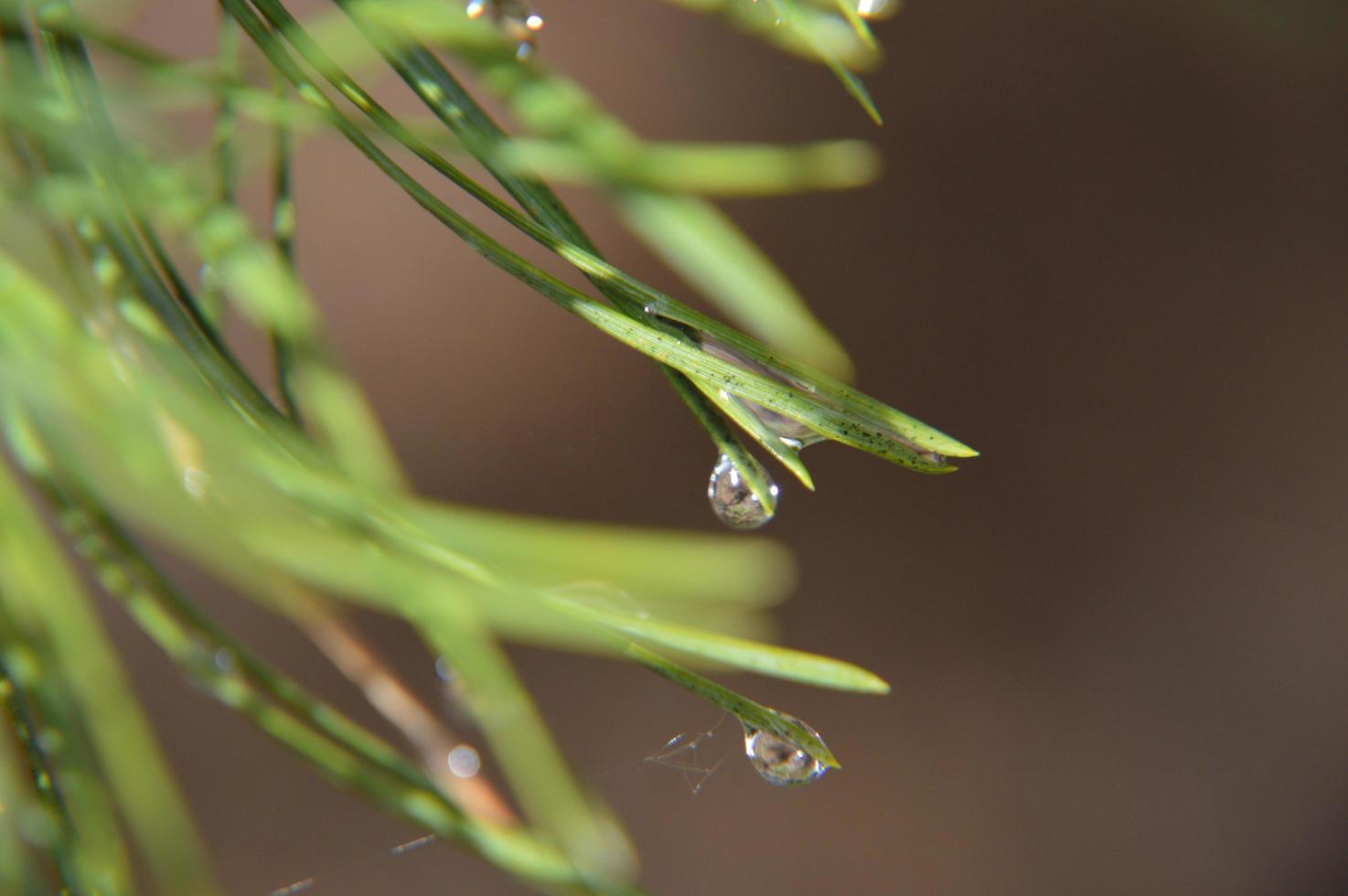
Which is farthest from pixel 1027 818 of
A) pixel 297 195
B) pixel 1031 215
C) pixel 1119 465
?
pixel 297 195

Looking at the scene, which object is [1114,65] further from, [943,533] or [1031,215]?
[943,533]

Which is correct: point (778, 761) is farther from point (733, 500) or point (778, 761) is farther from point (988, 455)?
point (988, 455)

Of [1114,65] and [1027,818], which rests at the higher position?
[1114,65]

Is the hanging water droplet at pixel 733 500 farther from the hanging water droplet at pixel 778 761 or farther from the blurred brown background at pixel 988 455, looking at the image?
the blurred brown background at pixel 988 455

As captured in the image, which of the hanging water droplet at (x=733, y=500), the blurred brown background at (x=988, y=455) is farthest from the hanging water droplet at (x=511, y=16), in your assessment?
the blurred brown background at (x=988, y=455)

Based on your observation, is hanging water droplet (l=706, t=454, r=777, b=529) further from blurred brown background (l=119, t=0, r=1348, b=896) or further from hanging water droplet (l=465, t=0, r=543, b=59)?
blurred brown background (l=119, t=0, r=1348, b=896)

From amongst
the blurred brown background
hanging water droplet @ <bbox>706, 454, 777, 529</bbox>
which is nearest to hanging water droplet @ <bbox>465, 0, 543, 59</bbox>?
hanging water droplet @ <bbox>706, 454, 777, 529</bbox>

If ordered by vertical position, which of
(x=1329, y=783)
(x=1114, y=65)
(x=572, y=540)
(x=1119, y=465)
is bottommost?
(x=572, y=540)

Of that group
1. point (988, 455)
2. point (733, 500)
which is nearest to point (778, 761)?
point (733, 500)
